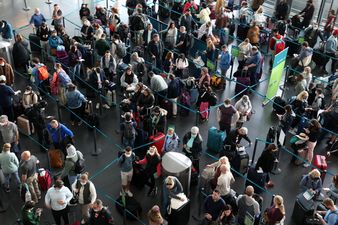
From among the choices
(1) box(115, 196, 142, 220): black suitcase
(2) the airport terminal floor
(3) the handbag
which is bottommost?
(2) the airport terminal floor

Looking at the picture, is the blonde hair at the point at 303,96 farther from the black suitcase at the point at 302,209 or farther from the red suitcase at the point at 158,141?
the red suitcase at the point at 158,141

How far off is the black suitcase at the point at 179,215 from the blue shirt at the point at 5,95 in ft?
18.7

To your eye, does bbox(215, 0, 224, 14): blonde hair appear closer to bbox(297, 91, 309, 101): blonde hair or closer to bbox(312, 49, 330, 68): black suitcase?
bbox(312, 49, 330, 68): black suitcase

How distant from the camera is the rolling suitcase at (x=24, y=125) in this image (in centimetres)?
1237

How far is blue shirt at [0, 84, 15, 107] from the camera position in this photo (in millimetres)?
12266

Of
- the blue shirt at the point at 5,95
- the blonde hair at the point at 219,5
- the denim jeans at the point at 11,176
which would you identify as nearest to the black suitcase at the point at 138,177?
the denim jeans at the point at 11,176

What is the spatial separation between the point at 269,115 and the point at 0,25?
951 cm

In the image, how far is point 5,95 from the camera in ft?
A: 40.4

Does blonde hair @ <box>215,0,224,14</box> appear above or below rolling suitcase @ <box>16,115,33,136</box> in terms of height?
above

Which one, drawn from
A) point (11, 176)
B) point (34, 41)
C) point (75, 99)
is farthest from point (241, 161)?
point (34, 41)

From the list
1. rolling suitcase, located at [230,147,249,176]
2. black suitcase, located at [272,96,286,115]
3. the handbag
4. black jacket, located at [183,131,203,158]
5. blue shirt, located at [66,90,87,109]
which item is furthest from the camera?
black suitcase, located at [272,96,286,115]

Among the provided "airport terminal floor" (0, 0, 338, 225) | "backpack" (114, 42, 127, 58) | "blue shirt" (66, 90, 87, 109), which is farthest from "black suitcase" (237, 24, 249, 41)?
"blue shirt" (66, 90, 87, 109)

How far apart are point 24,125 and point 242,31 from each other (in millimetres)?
9253

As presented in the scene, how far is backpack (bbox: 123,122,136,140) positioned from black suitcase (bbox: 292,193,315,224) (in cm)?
407
